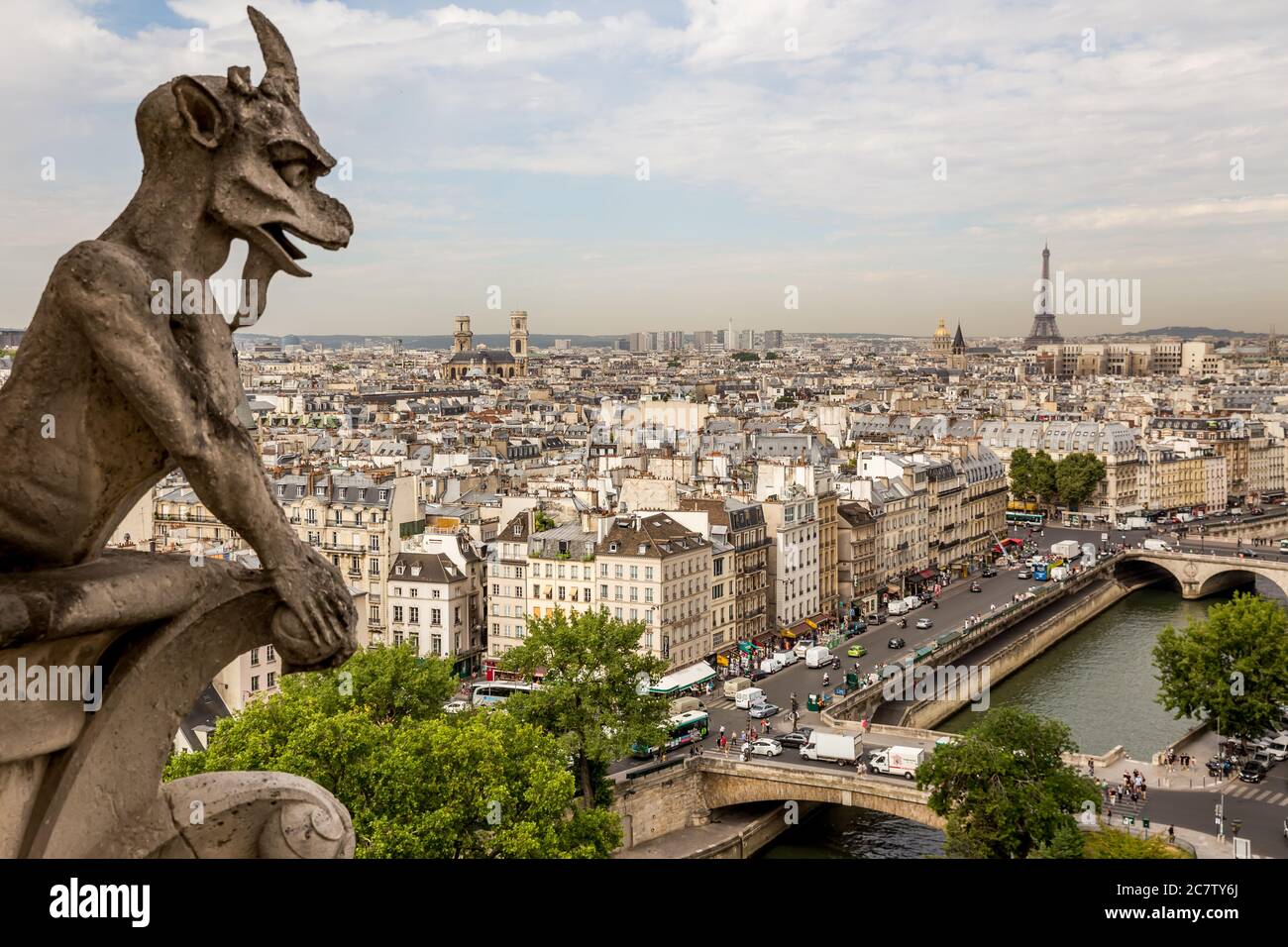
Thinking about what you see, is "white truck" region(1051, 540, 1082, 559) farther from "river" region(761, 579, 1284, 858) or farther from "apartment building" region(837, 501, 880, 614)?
"apartment building" region(837, 501, 880, 614)

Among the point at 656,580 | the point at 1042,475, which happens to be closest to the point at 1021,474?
the point at 1042,475

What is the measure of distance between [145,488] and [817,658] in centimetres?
3562

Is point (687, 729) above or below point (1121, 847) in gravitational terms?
below

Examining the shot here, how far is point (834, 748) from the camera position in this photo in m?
29.9

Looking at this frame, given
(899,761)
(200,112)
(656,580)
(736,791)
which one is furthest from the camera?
(656,580)

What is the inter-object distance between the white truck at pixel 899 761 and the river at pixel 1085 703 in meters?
1.17

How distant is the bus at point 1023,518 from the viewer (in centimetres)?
7475

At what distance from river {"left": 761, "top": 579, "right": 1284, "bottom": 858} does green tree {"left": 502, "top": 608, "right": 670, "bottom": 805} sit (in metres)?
4.41

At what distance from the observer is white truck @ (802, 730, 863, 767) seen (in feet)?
97.7

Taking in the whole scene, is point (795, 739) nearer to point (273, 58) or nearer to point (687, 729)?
point (687, 729)

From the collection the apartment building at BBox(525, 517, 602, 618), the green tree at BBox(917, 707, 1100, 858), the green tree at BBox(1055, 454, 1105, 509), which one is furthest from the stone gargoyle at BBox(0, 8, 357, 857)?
the green tree at BBox(1055, 454, 1105, 509)

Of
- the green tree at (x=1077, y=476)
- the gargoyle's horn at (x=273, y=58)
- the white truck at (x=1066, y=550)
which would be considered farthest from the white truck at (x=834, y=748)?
the green tree at (x=1077, y=476)
